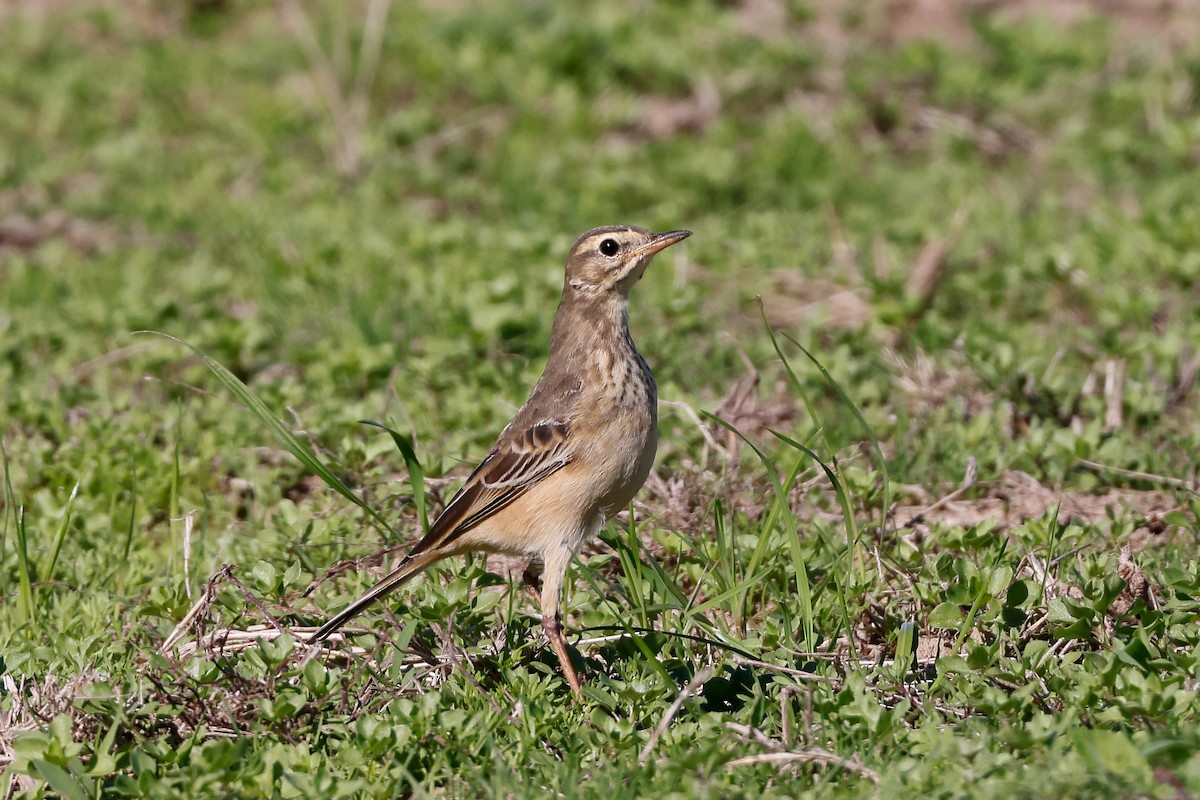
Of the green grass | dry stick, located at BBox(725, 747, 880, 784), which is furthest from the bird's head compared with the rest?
dry stick, located at BBox(725, 747, 880, 784)

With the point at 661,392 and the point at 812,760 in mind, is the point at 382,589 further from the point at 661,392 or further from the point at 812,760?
the point at 661,392

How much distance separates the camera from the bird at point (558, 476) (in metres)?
5.14

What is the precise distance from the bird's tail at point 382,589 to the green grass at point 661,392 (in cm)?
9

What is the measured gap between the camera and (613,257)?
18.7 feet

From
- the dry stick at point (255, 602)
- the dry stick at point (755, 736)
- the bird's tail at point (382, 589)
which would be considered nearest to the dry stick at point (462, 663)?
the bird's tail at point (382, 589)

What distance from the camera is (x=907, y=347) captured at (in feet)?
25.2

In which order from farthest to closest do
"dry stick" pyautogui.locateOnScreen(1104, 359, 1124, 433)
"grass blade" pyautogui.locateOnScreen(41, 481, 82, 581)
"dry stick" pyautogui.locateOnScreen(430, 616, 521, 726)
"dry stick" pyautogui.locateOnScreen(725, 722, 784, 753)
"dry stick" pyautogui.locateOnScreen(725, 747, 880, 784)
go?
"dry stick" pyautogui.locateOnScreen(1104, 359, 1124, 433)
"grass blade" pyautogui.locateOnScreen(41, 481, 82, 581)
"dry stick" pyautogui.locateOnScreen(430, 616, 521, 726)
"dry stick" pyautogui.locateOnScreen(725, 722, 784, 753)
"dry stick" pyautogui.locateOnScreen(725, 747, 880, 784)

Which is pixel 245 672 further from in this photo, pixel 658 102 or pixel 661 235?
pixel 658 102

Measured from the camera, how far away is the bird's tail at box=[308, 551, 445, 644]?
4.89 meters

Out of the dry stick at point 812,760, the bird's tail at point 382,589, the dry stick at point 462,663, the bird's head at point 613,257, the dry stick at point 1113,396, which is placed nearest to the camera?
the dry stick at point 812,760

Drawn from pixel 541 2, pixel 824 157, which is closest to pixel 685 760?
pixel 824 157

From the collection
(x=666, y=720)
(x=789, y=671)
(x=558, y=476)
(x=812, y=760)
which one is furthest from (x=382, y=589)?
(x=812, y=760)

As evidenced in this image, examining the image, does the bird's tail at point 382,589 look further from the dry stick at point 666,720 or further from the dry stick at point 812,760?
the dry stick at point 812,760

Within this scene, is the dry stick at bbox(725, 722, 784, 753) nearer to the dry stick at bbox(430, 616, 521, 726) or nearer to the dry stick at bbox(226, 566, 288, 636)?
the dry stick at bbox(430, 616, 521, 726)
